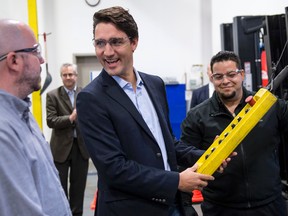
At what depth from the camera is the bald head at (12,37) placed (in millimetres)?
1234

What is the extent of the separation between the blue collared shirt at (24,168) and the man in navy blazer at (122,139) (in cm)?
22

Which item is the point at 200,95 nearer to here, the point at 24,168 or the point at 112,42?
the point at 112,42

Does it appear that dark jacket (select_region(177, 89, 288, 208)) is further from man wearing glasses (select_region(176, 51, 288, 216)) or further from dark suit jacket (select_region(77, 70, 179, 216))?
dark suit jacket (select_region(77, 70, 179, 216))

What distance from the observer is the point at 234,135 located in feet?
5.48

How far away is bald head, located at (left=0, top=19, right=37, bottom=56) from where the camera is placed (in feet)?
4.05

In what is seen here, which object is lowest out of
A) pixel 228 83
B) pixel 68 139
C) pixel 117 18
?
pixel 68 139

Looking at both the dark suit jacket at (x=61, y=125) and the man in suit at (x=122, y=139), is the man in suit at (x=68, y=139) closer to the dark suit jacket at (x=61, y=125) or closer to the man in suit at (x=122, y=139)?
the dark suit jacket at (x=61, y=125)

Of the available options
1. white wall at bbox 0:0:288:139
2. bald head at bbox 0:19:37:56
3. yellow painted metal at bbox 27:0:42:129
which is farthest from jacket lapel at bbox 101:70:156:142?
white wall at bbox 0:0:288:139

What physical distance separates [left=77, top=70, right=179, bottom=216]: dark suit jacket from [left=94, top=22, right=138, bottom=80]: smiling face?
69 mm

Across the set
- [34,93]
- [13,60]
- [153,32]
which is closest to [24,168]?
[13,60]

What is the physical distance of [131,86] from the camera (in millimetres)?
1637

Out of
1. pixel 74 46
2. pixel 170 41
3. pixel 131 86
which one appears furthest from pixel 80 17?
pixel 131 86

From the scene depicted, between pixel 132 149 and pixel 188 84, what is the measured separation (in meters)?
5.80

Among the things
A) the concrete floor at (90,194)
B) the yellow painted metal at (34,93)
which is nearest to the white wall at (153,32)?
the yellow painted metal at (34,93)
